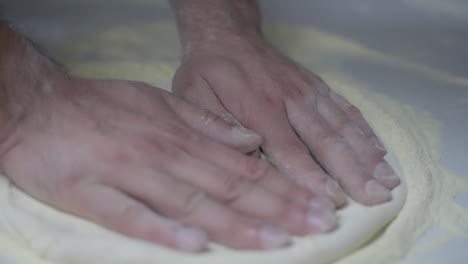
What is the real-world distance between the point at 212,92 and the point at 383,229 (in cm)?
35

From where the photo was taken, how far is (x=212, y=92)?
1.01m

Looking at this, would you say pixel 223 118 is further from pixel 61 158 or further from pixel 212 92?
pixel 61 158

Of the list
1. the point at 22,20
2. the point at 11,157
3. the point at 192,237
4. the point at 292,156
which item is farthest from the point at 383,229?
the point at 22,20

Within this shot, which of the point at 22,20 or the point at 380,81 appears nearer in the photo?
the point at 380,81

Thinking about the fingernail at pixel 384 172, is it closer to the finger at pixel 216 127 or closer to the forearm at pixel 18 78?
the finger at pixel 216 127

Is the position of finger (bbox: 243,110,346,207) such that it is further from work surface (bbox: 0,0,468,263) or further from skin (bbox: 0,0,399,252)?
work surface (bbox: 0,0,468,263)

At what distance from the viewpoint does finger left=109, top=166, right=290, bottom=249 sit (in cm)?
76

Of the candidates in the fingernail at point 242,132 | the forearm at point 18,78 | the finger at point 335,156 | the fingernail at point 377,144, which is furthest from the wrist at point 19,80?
the fingernail at point 377,144

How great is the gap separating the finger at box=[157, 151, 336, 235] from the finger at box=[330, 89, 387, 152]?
0.20m

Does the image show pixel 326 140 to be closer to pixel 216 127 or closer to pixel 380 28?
pixel 216 127

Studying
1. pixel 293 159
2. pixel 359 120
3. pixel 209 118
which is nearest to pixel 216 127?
pixel 209 118

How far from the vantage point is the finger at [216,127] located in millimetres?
890

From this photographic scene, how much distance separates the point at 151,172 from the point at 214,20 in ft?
1.44

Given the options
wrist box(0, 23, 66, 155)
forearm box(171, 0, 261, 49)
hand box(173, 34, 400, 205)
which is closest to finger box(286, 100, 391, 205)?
hand box(173, 34, 400, 205)
